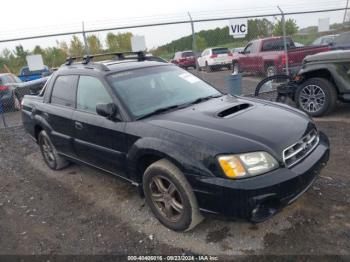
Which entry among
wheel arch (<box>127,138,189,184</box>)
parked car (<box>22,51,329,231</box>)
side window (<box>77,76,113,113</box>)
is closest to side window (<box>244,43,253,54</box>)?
parked car (<box>22,51,329,231</box>)

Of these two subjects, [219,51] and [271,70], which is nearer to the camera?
[271,70]

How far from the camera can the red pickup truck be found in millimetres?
11984

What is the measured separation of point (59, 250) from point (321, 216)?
268 centimetres

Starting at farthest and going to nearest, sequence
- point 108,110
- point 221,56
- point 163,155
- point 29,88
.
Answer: point 221,56, point 29,88, point 108,110, point 163,155

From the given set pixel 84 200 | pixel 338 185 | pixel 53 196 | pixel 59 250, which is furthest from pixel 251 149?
pixel 53 196

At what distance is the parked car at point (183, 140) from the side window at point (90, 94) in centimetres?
1

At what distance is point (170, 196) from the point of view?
130 inches

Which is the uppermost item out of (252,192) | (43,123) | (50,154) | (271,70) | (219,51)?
(43,123)

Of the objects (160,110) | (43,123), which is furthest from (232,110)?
(43,123)

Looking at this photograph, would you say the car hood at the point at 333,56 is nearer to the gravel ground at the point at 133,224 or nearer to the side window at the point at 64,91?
the gravel ground at the point at 133,224

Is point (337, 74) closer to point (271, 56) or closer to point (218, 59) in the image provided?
point (271, 56)

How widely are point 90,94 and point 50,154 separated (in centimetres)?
188

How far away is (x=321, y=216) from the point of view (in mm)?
3422

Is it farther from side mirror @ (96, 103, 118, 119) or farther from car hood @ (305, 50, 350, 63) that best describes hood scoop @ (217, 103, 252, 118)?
car hood @ (305, 50, 350, 63)
